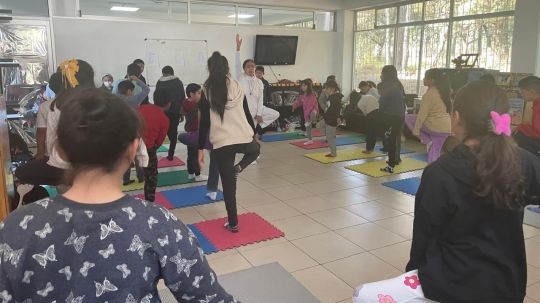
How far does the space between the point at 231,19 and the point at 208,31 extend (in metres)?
1.76

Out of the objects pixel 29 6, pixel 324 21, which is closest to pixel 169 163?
pixel 29 6

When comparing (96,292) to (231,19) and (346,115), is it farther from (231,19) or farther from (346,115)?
(231,19)

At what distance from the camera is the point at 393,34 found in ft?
33.0

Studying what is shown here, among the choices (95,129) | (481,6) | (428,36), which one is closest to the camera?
(95,129)

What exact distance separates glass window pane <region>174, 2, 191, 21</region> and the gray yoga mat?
780 centimetres

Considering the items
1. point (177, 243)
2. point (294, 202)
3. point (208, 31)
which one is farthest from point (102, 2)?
point (177, 243)

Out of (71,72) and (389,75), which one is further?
(389,75)

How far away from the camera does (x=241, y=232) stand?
3791mm

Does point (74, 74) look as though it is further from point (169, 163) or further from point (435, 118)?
point (435, 118)

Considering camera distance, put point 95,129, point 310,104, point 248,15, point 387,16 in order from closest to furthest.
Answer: point 95,129
point 310,104
point 387,16
point 248,15

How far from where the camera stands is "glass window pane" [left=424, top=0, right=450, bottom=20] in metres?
8.73

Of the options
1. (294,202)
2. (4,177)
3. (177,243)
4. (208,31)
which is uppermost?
(208,31)

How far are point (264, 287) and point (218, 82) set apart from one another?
1635mm

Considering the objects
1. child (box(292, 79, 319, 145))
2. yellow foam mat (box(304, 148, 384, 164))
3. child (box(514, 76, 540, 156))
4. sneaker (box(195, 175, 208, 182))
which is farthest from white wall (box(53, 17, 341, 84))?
child (box(514, 76, 540, 156))
